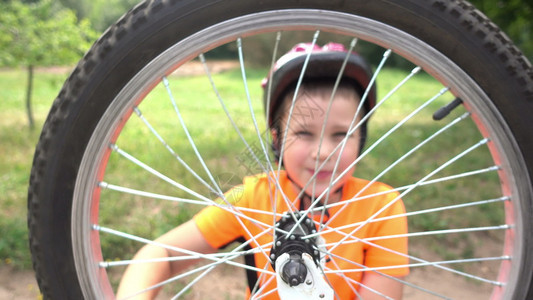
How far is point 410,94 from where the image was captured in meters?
9.17

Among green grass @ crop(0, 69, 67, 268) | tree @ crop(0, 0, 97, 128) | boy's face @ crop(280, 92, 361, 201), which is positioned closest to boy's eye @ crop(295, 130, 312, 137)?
boy's face @ crop(280, 92, 361, 201)

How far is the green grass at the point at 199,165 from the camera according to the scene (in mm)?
3219

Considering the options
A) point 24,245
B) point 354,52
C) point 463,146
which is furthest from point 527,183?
point 463,146

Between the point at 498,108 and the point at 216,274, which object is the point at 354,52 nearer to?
the point at 498,108

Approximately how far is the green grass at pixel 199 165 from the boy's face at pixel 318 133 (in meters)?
0.17

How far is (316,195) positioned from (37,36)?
5.08 m

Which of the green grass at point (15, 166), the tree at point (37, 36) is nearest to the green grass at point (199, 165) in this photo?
the green grass at point (15, 166)

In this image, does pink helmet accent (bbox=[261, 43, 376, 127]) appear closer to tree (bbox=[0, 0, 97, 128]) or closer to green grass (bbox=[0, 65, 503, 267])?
green grass (bbox=[0, 65, 503, 267])

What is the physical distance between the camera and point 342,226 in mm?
1552

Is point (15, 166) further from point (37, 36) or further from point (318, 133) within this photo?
point (318, 133)

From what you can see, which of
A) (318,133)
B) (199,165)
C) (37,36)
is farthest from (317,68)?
(37,36)

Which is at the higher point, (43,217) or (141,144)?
(141,144)

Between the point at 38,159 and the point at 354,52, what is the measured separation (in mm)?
911

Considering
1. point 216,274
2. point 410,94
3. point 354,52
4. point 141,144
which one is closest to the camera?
point 354,52
